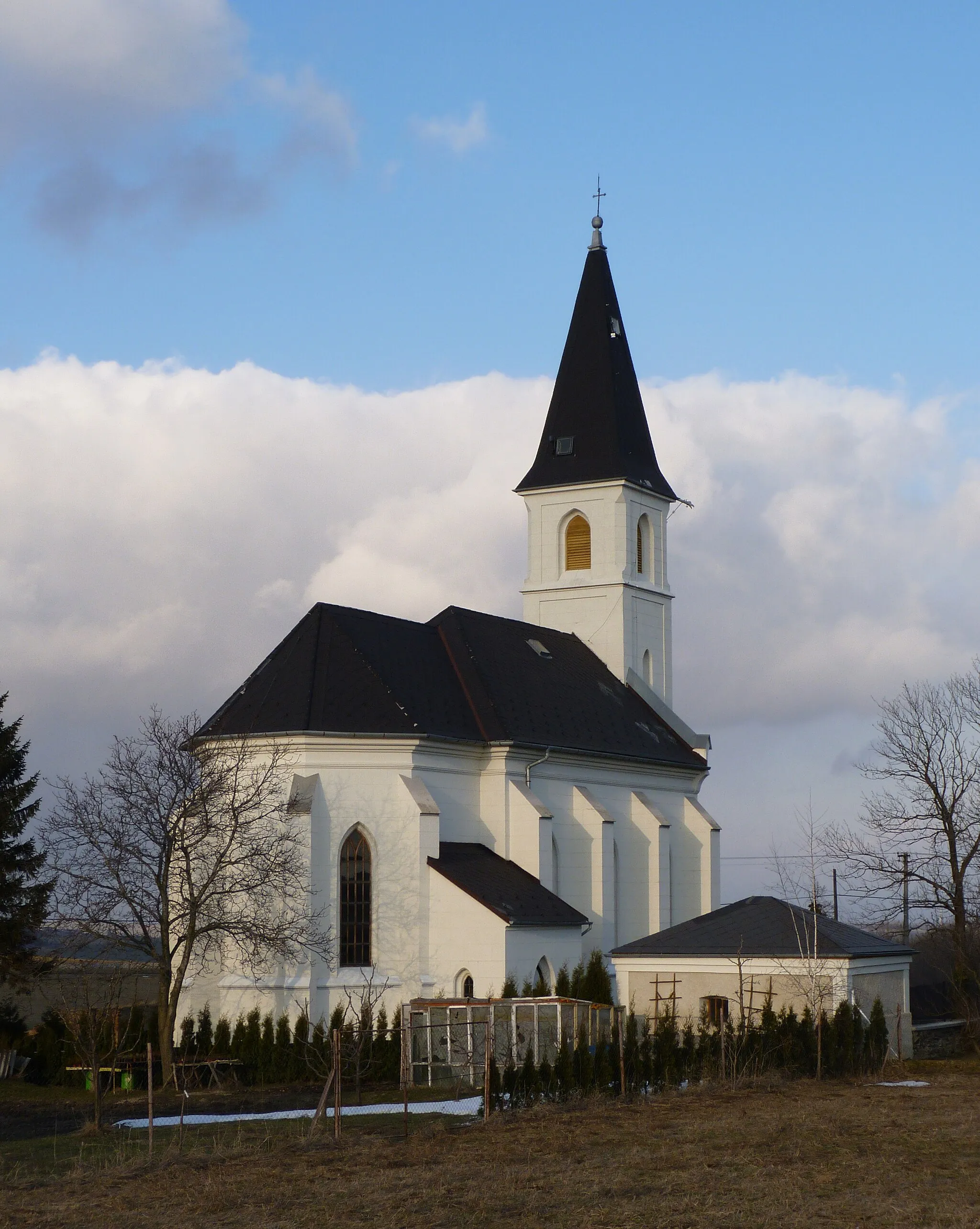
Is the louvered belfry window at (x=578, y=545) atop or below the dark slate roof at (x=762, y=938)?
atop

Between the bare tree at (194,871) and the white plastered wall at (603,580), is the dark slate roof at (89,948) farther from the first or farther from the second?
the white plastered wall at (603,580)

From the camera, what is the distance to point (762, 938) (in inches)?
1425

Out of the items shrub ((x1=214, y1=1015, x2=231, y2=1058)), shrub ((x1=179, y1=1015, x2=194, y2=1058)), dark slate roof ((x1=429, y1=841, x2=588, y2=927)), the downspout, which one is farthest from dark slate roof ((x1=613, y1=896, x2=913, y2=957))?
shrub ((x1=179, y1=1015, x2=194, y2=1058))

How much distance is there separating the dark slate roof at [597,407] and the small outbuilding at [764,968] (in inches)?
785

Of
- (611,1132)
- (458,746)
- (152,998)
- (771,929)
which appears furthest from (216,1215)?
(152,998)

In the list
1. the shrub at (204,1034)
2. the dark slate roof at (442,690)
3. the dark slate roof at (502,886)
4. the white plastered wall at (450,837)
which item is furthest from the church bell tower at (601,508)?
the shrub at (204,1034)

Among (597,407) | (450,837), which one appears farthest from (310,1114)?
(597,407)

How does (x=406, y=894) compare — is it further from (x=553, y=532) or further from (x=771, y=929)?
(x=553, y=532)

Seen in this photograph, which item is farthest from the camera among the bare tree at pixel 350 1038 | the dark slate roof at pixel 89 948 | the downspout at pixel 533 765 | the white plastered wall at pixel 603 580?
the white plastered wall at pixel 603 580

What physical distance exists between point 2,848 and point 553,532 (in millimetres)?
22694

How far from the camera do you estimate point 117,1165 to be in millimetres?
21312

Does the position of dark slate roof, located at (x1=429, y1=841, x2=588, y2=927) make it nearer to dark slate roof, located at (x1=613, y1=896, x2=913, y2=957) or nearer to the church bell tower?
dark slate roof, located at (x1=613, y1=896, x2=913, y2=957)

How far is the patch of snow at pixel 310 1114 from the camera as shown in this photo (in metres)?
27.2

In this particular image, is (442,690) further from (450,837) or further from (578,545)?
(578,545)
